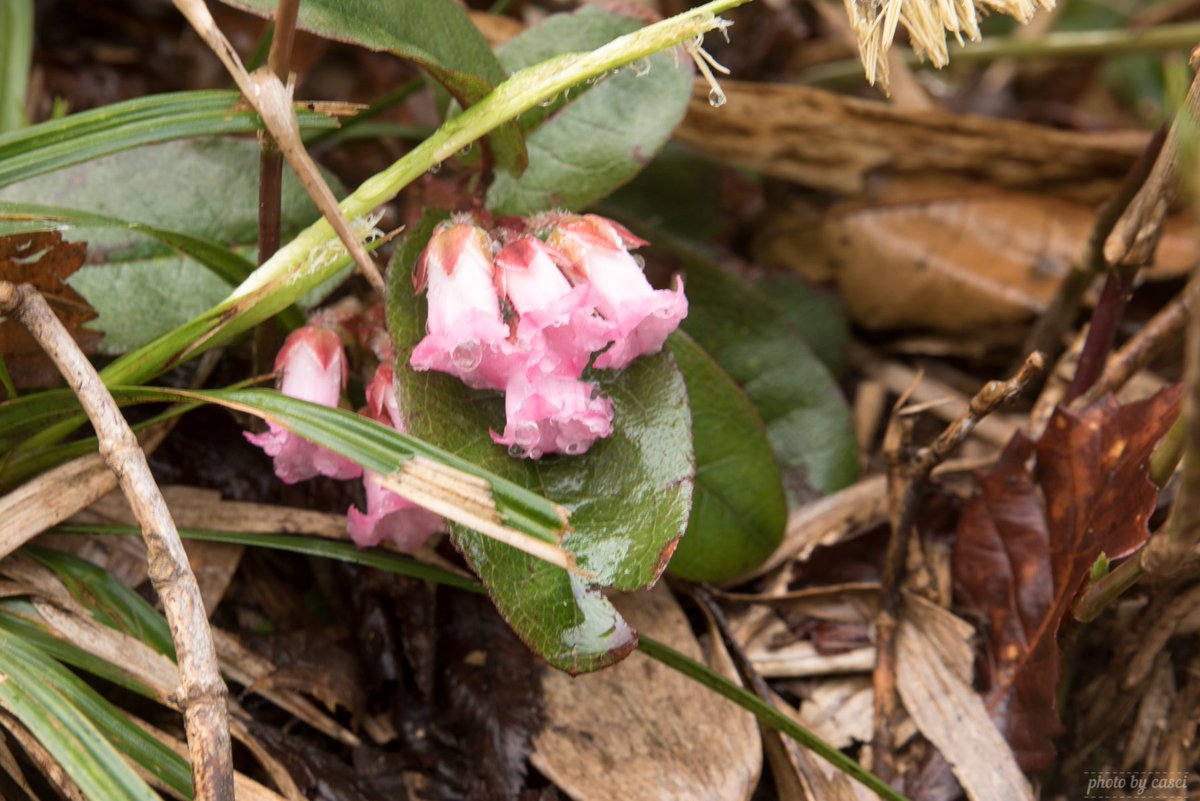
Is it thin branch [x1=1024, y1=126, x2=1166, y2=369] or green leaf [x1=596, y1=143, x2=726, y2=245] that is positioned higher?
green leaf [x1=596, y1=143, x2=726, y2=245]

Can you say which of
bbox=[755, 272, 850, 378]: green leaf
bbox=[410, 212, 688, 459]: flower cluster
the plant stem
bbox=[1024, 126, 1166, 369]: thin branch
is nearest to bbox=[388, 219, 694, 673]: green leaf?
bbox=[410, 212, 688, 459]: flower cluster

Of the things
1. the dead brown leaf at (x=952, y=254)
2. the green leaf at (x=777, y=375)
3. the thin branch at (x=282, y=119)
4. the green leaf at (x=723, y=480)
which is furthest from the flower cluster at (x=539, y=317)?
the dead brown leaf at (x=952, y=254)

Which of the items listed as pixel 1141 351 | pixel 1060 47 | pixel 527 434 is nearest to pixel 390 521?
pixel 527 434

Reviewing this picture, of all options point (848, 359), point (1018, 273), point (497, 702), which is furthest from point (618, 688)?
point (1018, 273)

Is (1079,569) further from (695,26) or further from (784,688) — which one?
(695,26)

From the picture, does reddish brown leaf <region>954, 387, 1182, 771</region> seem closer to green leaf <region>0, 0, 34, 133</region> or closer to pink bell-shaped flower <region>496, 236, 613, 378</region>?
pink bell-shaped flower <region>496, 236, 613, 378</region>

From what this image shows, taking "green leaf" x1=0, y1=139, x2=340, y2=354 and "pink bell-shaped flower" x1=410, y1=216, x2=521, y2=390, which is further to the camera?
"green leaf" x1=0, y1=139, x2=340, y2=354

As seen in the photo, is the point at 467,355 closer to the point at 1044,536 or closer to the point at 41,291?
the point at 41,291
